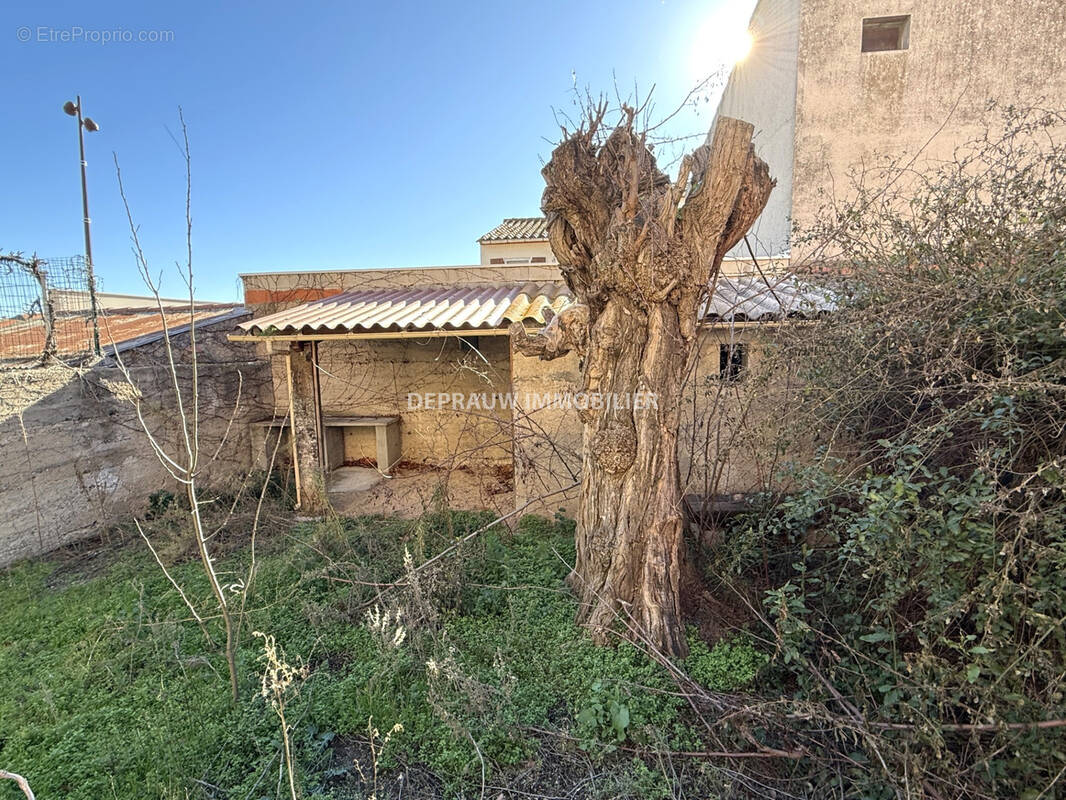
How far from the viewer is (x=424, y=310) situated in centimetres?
636

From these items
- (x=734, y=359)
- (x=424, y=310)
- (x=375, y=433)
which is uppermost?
(x=424, y=310)

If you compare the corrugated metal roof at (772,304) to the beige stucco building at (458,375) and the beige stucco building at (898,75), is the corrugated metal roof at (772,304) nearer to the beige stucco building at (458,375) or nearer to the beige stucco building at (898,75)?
the beige stucco building at (458,375)

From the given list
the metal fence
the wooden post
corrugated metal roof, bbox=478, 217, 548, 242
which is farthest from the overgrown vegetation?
corrugated metal roof, bbox=478, 217, 548, 242

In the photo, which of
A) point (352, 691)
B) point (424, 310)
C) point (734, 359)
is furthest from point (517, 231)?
point (352, 691)

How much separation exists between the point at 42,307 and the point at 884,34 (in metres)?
16.2

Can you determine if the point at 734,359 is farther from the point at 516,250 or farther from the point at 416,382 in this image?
the point at 516,250

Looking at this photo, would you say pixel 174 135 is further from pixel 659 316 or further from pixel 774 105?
pixel 774 105

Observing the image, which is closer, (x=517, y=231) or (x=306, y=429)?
(x=306, y=429)

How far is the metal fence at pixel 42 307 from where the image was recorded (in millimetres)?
5379

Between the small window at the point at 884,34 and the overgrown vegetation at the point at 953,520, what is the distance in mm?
10223

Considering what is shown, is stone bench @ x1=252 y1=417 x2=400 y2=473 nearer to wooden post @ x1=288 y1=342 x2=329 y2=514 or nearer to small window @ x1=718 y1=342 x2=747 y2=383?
wooden post @ x1=288 y1=342 x2=329 y2=514

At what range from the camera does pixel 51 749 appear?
9.43 ft

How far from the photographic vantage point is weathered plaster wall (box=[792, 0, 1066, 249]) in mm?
9867

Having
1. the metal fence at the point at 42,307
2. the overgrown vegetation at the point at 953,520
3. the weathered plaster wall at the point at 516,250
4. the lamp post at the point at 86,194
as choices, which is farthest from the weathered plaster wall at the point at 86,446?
the weathered plaster wall at the point at 516,250
